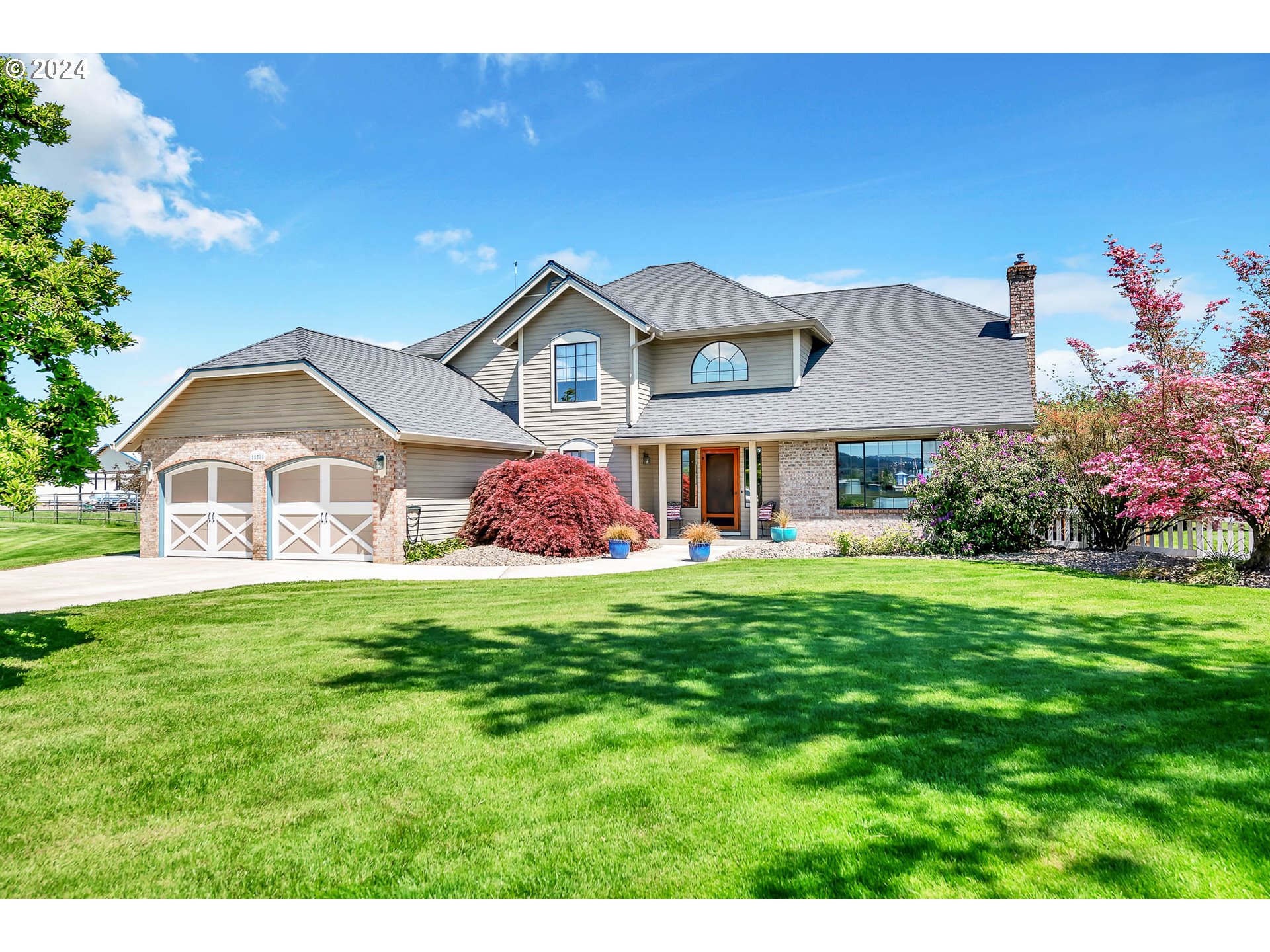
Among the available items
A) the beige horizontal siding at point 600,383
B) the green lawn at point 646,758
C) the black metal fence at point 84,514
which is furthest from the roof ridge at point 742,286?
the black metal fence at point 84,514

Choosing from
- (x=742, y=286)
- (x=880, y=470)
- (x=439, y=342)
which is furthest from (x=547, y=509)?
(x=439, y=342)

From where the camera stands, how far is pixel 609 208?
58.8 ft

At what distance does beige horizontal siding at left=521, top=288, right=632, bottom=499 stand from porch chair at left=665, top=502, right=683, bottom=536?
1392 millimetres

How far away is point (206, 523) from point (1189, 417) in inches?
806

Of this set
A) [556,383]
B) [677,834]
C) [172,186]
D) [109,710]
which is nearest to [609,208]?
[556,383]

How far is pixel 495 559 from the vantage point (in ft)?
49.2

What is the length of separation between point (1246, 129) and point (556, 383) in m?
15.3

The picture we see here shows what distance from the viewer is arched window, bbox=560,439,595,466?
65.4ft

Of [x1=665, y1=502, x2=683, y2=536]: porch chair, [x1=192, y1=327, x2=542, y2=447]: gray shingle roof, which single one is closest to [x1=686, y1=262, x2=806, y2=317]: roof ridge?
[x1=665, y1=502, x2=683, y2=536]: porch chair

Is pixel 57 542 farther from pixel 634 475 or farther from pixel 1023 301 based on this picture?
pixel 1023 301

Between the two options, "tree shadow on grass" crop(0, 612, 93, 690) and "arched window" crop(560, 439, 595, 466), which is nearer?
"tree shadow on grass" crop(0, 612, 93, 690)

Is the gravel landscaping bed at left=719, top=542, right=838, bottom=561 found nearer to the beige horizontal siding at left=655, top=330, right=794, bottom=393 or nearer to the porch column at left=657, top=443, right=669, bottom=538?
the porch column at left=657, top=443, right=669, bottom=538

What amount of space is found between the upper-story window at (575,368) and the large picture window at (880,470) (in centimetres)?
710

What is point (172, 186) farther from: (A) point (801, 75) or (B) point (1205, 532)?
(B) point (1205, 532)
